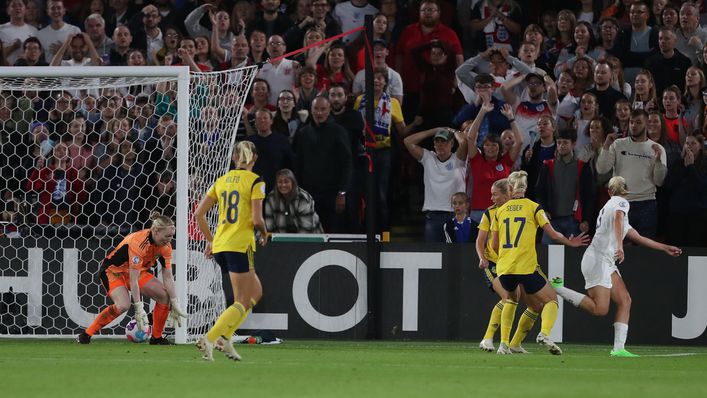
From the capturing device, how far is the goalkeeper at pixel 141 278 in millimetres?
13234

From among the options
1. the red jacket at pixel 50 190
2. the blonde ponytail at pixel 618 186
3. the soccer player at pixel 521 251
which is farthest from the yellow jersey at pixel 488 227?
the red jacket at pixel 50 190

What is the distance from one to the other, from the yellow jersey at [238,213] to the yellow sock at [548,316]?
10.6 feet

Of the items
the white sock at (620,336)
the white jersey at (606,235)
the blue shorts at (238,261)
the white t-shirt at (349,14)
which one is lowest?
the white sock at (620,336)

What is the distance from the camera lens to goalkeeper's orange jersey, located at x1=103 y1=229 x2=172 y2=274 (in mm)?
13352

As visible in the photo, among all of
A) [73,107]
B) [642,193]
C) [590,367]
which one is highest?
[73,107]

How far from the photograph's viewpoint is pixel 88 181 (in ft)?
49.6

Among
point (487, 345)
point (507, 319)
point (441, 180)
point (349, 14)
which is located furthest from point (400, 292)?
point (349, 14)

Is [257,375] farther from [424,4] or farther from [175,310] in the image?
[424,4]

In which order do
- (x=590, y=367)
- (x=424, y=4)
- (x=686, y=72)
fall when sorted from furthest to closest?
(x=424, y=4) < (x=686, y=72) < (x=590, y=367)

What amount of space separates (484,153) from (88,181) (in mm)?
4927

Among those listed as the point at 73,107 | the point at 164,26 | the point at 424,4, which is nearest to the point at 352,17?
the point at 424,4

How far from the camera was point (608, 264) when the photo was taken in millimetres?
12820

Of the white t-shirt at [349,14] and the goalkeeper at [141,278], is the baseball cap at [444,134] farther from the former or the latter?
the goalkeeper at [141,278]

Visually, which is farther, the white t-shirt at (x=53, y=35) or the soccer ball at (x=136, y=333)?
the white t-shirt at (x=53, y=35)
